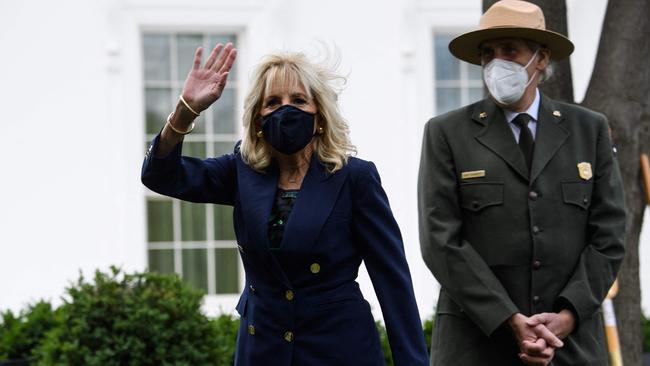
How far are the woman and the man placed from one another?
1.54 feet

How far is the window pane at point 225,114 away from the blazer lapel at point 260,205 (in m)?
6.70

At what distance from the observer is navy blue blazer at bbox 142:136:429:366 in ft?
13.8

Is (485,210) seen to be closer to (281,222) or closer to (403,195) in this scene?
(281,222)

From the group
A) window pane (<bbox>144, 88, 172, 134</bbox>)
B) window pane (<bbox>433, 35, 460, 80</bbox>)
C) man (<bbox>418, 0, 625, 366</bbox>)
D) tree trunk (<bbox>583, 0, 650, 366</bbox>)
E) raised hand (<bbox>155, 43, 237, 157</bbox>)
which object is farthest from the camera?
window pane (<bbox>433, 35, 460, 80</bbox>)

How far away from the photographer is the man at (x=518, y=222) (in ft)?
15.4

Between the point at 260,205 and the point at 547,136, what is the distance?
52.2 inches

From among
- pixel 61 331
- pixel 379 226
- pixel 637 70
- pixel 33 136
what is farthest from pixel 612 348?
pixel 33 136

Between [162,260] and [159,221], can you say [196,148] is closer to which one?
[159,221]

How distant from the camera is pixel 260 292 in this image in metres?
4.24

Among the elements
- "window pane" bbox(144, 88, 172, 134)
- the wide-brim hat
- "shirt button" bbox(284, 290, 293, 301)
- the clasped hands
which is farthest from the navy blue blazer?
"window pane" bbox(144, 88, 172, 134)

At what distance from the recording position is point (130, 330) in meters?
7.32

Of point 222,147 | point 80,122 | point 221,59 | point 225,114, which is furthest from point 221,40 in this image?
point 221,59

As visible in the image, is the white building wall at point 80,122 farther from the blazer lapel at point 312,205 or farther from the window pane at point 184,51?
the blazer lapel at point 312,205

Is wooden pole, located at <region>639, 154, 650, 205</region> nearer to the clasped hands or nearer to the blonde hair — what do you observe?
the clasped hands
